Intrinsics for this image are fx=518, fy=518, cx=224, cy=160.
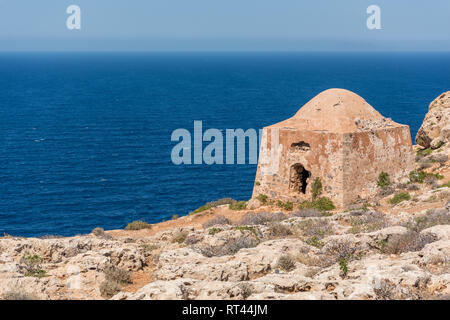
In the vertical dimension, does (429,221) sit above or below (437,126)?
below

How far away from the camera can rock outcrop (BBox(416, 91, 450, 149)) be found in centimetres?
2739

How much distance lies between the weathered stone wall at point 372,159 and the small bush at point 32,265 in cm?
1235

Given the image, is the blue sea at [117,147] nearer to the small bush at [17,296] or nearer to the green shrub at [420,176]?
the green shrub at [420,176]

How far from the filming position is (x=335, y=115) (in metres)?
21.0

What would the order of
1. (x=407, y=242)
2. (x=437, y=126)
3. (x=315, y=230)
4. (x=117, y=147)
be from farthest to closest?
1. (x=117, y=147)
2. (x=437, y=126)
3. (x=315, y=230)
4. (x=407, y=242)

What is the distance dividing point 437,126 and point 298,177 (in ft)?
36.3

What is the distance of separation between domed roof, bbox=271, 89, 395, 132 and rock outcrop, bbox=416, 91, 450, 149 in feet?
21.9

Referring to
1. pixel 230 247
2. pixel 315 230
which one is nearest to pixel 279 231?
pixel 315 230

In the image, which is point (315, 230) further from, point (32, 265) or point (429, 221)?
point (32, 265)

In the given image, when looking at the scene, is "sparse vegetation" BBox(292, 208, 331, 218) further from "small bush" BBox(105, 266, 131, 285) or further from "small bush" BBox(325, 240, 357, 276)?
"small bush" BBox(105, 266, 131, 285)

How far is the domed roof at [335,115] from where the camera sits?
20812mm

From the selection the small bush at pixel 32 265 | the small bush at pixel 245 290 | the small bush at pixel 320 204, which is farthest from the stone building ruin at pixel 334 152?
the small bush at pixel 245 290

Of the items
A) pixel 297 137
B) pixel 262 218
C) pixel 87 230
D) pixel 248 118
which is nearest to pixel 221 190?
pixel 87 230

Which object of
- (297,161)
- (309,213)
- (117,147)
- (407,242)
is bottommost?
(117,147)
